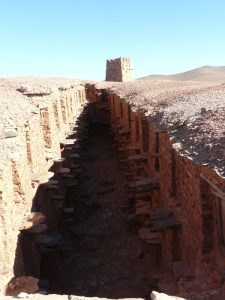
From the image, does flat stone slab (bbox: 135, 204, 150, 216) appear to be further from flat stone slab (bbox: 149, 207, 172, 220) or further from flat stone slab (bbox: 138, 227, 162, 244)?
flat stone slab (bbox: 149, 207, 172, 220)

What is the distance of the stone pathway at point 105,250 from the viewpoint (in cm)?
1113

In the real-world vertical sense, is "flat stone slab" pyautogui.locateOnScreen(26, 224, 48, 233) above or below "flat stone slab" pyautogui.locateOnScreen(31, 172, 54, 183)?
below

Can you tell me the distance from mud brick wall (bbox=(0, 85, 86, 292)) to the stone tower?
1048 inches

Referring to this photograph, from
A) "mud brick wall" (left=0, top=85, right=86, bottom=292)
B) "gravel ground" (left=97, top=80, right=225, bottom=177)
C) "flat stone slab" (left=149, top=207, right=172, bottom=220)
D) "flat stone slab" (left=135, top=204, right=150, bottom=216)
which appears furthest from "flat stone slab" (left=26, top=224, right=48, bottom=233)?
"flat stone slab" (left=135, top=204, right=150, bottom=216)

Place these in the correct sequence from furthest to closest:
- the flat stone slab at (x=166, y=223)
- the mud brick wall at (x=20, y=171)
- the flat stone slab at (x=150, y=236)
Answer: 1. the flat stone slab at (x=150, y=236)
2. the flat stone slab at (x=166, y=223)
3. the mud brick wall at (x=20, y=171)

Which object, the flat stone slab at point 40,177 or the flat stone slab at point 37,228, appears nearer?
the flat stone slab at point 37,228

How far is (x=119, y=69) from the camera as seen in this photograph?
42219 millimetres

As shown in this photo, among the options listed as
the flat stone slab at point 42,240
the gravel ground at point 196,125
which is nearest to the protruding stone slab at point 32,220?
the flat stone slab at point 42,240

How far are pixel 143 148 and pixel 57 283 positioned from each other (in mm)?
5657

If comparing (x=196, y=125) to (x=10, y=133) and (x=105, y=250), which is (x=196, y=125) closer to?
(x=10, y=133)

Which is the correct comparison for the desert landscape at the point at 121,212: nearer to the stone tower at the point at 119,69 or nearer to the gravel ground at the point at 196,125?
the gravel ground at the point at 196,125

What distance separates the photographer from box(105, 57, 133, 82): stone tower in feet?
138

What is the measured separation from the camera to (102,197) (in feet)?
61.1

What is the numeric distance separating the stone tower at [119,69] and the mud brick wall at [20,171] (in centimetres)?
2662
